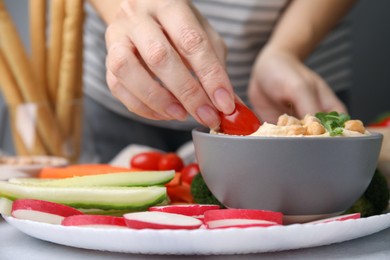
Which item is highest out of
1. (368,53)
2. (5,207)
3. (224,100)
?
(224,100)

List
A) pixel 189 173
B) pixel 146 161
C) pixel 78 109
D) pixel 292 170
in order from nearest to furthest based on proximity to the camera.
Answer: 1. pixel 292 170
2. pixel 189 173
3. pixel 146 161
4. pixel 78 109

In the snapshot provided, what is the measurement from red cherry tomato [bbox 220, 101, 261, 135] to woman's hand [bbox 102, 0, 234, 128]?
0.03 ft

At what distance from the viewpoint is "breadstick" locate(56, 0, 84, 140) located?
150 centimetres

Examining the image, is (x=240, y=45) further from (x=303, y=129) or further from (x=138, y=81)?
(x=303, y=129)

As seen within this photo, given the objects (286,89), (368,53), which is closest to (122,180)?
(286,89)

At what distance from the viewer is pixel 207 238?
67 cm

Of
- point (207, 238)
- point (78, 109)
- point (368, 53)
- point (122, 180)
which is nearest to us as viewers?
point (207, 238)

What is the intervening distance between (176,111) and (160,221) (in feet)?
0.93

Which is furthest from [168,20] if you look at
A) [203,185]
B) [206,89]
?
[203,185]

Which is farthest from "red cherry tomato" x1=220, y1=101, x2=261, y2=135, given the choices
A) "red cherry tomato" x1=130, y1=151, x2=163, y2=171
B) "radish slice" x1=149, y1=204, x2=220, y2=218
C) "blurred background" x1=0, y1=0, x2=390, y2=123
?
"blurred background" x1=0, y1=0, x2=390, y2=123

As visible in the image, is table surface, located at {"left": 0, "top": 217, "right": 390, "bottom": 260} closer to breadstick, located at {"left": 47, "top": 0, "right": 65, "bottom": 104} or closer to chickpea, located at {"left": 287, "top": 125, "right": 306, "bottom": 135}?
chickpea, located at {"left": 287, "top": 125, "right": 306, "bottom": 135}

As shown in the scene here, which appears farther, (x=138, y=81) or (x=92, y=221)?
(x=138, y=81)

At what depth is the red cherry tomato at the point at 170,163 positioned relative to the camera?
1.27 meters

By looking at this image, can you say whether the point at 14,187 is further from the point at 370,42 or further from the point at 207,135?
the point at 370,42
